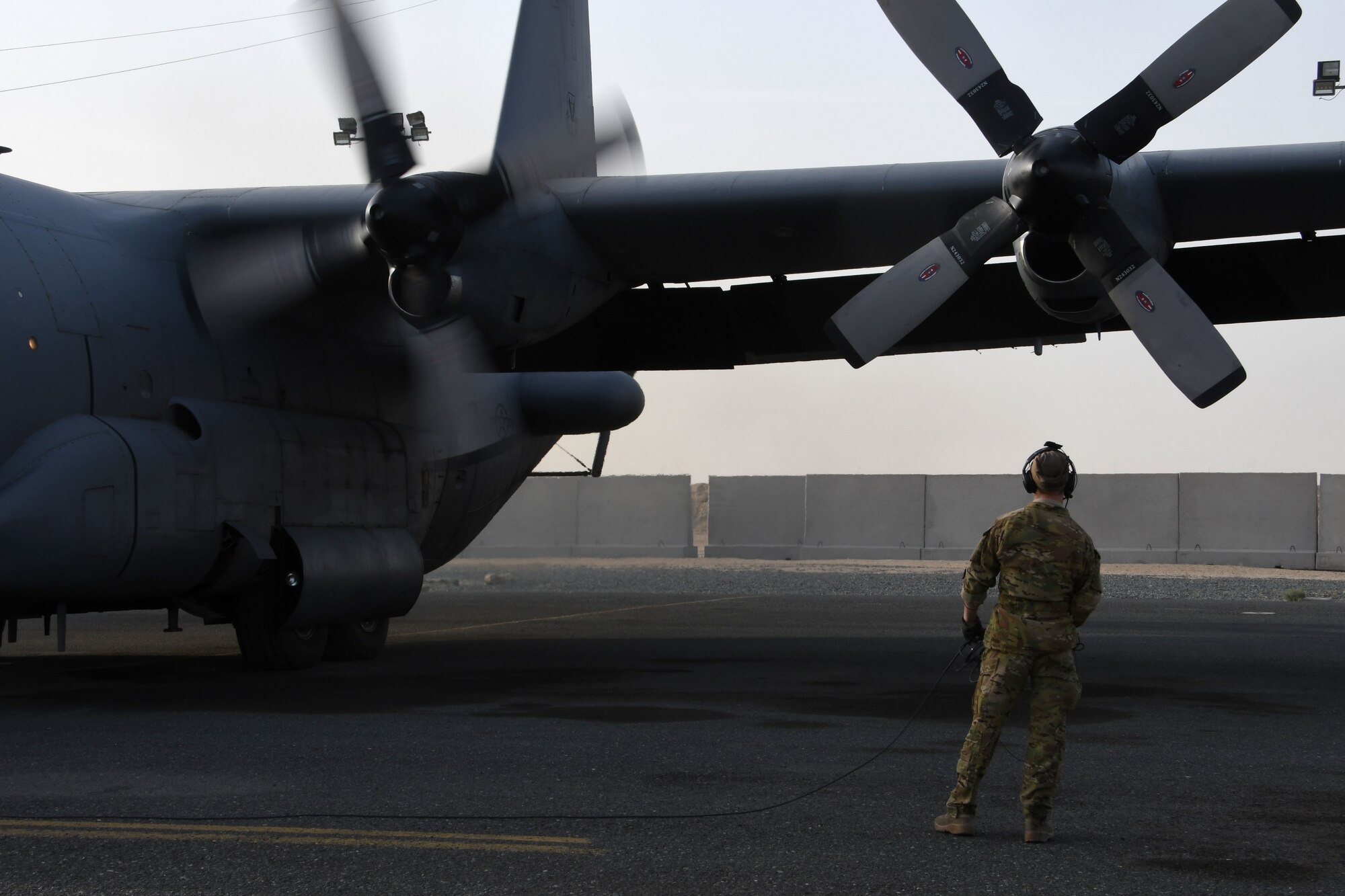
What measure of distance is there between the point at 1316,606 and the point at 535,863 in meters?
23.5

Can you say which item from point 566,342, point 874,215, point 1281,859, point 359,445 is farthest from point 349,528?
point 1281,859

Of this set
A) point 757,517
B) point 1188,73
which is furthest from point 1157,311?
point 757,517

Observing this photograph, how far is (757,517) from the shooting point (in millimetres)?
42781

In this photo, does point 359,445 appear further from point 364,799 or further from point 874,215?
point 364,799

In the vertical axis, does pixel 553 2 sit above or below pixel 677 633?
above

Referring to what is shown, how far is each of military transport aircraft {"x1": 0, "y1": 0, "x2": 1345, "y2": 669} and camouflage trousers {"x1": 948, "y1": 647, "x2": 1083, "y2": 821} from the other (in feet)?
19.2

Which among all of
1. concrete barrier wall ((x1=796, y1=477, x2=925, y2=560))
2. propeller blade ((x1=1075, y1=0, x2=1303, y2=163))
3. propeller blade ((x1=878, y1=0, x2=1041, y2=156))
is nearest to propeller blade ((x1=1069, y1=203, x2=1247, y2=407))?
propeller blade ((x1=1075, y1=0, x2=1303, y2=163))

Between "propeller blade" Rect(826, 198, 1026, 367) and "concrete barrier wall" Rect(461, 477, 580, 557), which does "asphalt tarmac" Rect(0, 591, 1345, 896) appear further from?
"concrete barrier wall" Rect(461, 477, 580, 557)

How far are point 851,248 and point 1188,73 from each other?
3644 mm

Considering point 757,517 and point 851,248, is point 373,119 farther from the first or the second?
point 757,517

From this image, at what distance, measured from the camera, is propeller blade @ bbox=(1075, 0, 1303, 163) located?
10914mm

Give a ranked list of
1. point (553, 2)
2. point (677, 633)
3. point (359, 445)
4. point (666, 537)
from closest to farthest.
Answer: point (359, 445) < point (553, 2) < point (677, 633) < point (666, 537)

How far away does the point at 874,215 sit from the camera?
1309cm

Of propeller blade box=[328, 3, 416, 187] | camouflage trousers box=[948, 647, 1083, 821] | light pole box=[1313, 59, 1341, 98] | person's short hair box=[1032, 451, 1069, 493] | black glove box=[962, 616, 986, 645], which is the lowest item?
camouflage trousers box=[948, 647, 1083, 821]
